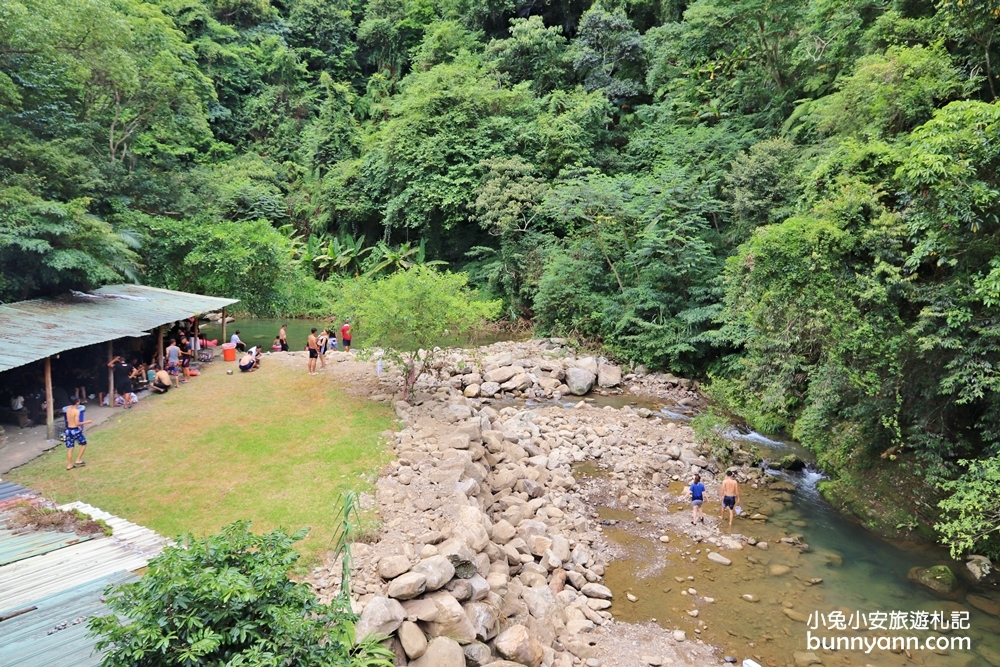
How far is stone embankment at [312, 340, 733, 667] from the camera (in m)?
6.90

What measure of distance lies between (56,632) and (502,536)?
6069 mm

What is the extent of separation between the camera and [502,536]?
9453 millimetres

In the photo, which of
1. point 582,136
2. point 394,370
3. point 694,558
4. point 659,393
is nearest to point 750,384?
point 659,393

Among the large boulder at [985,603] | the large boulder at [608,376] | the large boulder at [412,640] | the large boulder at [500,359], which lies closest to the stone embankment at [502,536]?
the large boulder at [412,640]

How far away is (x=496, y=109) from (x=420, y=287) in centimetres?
1780

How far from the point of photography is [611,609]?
28.4 feet

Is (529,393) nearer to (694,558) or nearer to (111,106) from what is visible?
(694,558)

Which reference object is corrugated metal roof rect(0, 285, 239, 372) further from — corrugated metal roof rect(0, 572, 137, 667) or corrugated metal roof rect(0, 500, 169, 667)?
corrugated metal roof rect(0, 572, 137, 667)

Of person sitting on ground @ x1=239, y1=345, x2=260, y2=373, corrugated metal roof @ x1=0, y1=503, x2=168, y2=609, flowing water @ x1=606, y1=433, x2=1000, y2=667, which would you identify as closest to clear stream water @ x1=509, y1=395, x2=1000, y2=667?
flowing water @ x1=606, y1=433, x2=1000, y2=667

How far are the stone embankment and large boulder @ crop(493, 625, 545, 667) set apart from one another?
2cm

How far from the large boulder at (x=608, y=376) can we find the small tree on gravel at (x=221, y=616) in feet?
49.8

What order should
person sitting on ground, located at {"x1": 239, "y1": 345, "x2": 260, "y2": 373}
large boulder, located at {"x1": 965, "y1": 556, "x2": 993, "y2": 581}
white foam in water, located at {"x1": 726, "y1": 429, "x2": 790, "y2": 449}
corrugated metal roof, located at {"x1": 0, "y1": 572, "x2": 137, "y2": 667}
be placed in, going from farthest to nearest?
person sitting on ground, located at {"x1": 239, "y1": 345, "x2": 260, "y2": 373}, white foam in water, located at {"x1": 726, "y1": 429, "x2": 790, "y2": 449}, large boulder, located at {"x1": 965, "y1": 556, "x2": 993, "y2": 581}, corrugated metal roof, located at {"x1": 0, "y1": 572, "x2": 137, "y2": 667}

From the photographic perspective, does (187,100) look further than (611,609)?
Yes

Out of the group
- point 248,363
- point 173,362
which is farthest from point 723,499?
point 173,362
